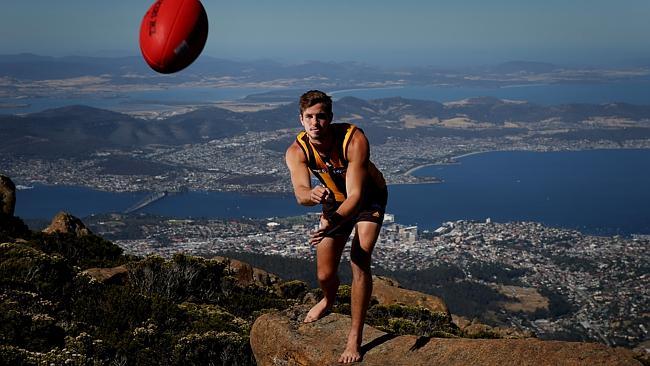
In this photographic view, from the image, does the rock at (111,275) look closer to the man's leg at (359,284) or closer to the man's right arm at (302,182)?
the man's leg at (359,284)

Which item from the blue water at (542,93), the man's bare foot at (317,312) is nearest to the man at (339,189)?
the man's bare foot at (317,312)

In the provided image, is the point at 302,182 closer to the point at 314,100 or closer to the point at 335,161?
the point at 335,161

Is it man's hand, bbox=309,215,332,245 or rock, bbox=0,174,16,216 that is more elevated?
man's hand, bbox=309,215,332,245

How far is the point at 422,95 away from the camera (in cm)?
17025

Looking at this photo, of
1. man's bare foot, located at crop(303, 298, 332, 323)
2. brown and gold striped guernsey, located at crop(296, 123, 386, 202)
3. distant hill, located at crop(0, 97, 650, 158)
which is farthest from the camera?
distant hill, located at crop(0, 97, 650, 158)

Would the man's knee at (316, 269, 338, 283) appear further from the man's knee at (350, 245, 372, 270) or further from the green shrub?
the green shrub

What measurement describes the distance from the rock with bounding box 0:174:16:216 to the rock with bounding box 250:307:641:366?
12.1 m

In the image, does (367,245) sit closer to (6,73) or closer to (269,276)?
(269,276)

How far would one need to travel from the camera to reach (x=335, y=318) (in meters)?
6.28

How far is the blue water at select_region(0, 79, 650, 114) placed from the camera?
460 ft

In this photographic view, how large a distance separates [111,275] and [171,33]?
6.86 metres

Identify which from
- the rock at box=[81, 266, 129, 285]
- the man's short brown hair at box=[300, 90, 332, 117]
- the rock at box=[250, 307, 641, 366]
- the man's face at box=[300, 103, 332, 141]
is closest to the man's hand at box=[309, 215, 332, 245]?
the man's face at box=[300, 103, 332, 141]

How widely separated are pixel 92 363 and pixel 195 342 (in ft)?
4.55

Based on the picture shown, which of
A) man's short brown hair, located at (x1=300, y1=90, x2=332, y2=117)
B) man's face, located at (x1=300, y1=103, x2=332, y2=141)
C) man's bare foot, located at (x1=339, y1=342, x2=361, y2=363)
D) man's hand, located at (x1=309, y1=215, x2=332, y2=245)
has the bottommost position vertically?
man's bare foot, located at (x1=339, y1=342, x2=361, y2=363)
